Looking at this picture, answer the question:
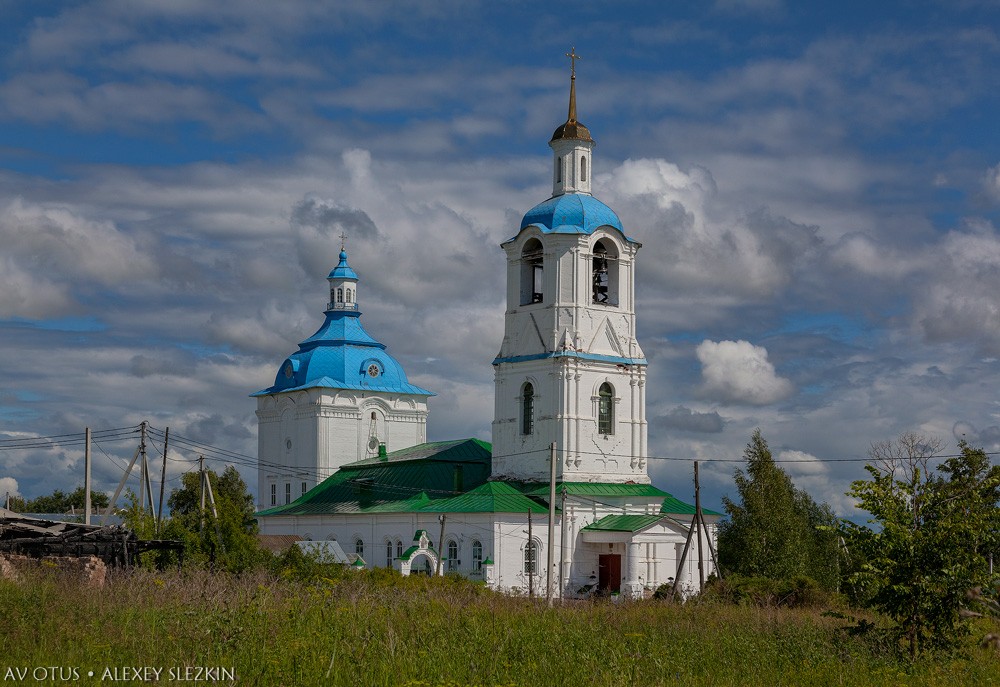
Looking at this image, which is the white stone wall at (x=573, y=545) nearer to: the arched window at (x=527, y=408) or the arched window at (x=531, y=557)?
the arched window at (x=531, y=557)

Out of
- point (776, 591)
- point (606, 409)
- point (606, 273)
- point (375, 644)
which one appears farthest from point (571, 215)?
point (375, 644)

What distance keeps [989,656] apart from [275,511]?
4347cm

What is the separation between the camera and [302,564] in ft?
101

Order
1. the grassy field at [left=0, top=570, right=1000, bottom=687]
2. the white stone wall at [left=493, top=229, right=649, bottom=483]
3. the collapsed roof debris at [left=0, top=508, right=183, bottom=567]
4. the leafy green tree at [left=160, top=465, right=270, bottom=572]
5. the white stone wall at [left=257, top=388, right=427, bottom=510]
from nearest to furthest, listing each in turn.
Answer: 1. the grassy field at [left=0, top=570, right=1000, bottom=687]
2. the collapsed roof debris at [left=0, top=508, right=183, bottom=567]
3. the leafy green tree at [left=160, top=465, right=270, bottom=572]
4. the white stone wall at [left=493, top=229, right=649, bottom=483]
5. the white stone wall at [left=257, top=388, right=427, bottom=510]

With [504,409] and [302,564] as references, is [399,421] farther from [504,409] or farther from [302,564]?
[302,564]

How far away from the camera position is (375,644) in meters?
13.8

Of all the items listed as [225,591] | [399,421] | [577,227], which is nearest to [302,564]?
[225,591]

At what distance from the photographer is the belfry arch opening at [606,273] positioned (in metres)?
49.7

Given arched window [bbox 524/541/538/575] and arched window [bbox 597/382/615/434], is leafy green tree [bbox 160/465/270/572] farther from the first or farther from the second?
arched window [bbox 597/382/615/434]

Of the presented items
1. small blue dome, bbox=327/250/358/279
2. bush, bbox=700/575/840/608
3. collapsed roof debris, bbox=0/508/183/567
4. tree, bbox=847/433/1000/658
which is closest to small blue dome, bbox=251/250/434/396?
small blue dome, bbox=327/250/358/279

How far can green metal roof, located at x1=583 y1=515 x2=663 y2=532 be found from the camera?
4494 cm

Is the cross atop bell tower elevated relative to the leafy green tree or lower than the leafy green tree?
elevated

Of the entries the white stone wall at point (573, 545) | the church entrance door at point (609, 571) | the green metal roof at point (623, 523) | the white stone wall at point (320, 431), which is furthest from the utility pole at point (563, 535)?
the white stone wall at point (320, 431)

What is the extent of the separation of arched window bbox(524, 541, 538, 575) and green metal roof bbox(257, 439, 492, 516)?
5.05 meters
